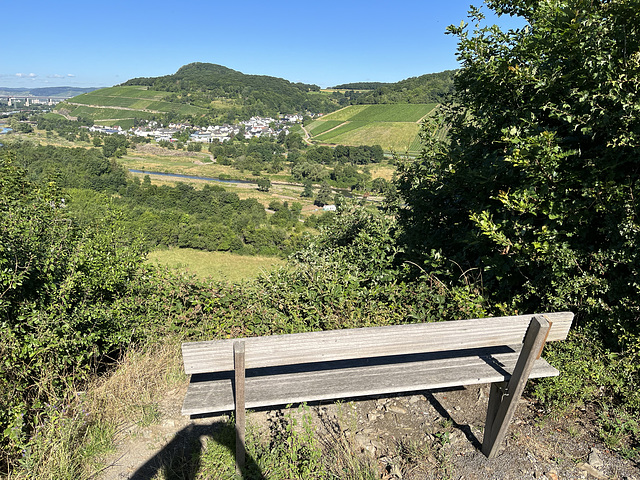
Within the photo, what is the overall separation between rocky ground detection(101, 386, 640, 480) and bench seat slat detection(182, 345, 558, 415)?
541mm

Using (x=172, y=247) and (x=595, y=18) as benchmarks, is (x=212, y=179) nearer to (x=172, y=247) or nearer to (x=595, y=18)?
(x=172, y=247)

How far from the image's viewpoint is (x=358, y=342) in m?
2.39

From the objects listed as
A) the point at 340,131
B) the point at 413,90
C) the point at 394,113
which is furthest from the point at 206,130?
the point at 413,90

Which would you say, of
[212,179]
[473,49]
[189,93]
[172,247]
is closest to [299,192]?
[212,179]

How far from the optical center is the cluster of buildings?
14162 centimetres

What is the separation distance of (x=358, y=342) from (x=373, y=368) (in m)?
0.50

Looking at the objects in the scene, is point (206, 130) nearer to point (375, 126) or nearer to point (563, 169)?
point (375, 126)

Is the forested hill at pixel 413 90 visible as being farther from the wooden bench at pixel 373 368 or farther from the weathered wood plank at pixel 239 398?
the weathered wood plank at pixel 239 398

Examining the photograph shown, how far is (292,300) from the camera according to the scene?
4.34m

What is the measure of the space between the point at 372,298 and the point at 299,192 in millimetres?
79678

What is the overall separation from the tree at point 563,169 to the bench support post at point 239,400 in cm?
229

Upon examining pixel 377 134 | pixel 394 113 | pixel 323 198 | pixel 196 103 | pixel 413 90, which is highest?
pixel 413 90

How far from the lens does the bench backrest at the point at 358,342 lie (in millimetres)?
2270

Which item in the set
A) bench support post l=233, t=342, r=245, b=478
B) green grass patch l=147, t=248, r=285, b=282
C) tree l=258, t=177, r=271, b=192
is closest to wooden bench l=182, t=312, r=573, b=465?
bench support post l=233, t=342, r=245, b=478
